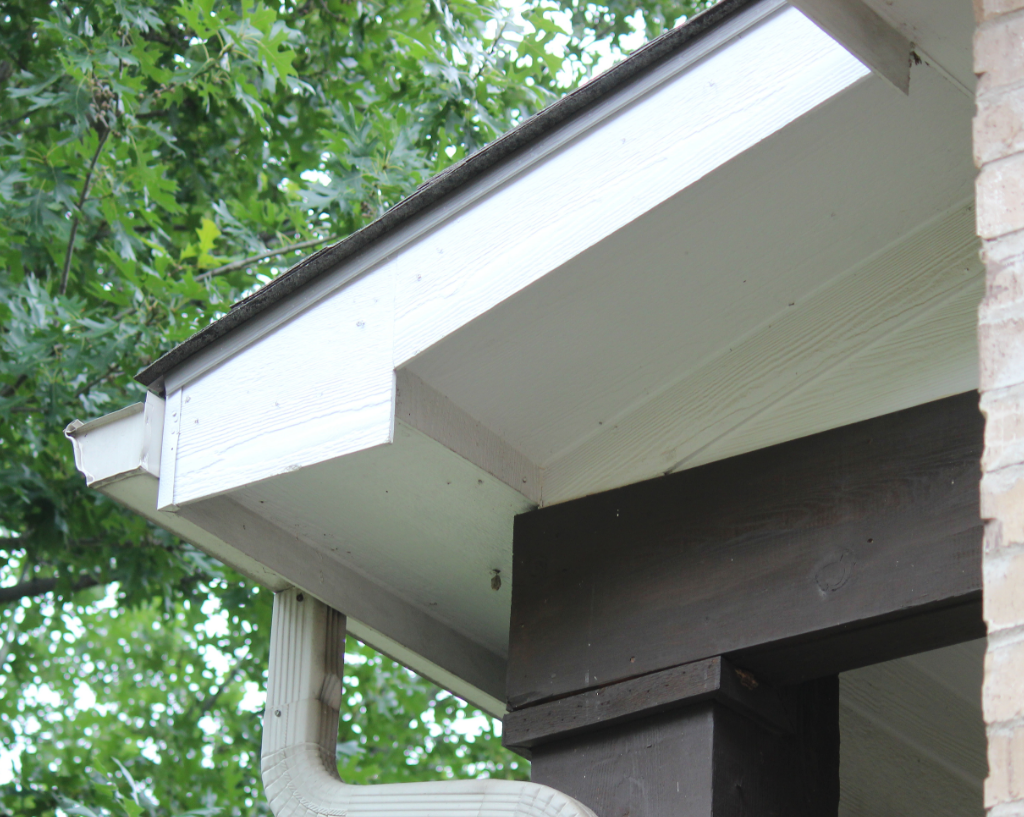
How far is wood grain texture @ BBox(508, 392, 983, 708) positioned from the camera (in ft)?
6.50

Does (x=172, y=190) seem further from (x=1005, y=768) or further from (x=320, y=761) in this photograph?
(x=1005, y=768)

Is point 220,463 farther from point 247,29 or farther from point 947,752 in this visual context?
point 247,29

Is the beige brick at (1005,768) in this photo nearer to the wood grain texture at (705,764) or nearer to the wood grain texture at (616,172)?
the wood grain texture at (705,764)

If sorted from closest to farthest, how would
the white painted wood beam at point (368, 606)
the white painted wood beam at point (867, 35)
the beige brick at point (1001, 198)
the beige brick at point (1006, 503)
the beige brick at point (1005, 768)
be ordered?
the beige brick at point (1005, 768)
the beige brick at point (1006, 503)
the beige brick at point (1001, 198)
the white painted wood beam at point (867, 35)
the white painted wood beam at point (368, 606)

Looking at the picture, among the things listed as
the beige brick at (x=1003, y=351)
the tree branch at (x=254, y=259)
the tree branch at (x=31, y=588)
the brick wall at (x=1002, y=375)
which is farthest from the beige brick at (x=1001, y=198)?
the tree branch at (x=31, y=588)

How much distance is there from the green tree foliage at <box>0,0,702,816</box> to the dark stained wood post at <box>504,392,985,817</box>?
183 centimetres

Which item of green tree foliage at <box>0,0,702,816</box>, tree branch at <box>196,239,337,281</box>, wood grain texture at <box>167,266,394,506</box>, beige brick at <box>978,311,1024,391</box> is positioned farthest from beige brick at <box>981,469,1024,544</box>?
tree branch at <box>196,239,337,281</box>

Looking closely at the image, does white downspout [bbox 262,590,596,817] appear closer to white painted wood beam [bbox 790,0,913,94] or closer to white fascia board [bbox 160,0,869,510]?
white fascia board [bbox 160,0,869,510]

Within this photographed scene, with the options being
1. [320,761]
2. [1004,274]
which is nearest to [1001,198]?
[1004,274]

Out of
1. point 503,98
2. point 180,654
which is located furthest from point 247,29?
point 180,654

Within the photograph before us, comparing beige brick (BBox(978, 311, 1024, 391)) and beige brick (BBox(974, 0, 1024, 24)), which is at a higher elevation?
beige brick (BBox(974, 0, 1024, 24))

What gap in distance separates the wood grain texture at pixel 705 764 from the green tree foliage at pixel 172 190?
6.05ft

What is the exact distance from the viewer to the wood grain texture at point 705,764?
2.07 metres

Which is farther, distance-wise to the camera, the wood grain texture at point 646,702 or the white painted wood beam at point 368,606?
the white painted wood beam at point 368,606
